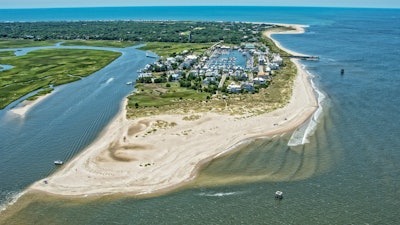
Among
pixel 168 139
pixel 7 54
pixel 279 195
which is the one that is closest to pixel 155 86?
pixel 168 139

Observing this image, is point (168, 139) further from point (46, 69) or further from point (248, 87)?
point (46, 69)

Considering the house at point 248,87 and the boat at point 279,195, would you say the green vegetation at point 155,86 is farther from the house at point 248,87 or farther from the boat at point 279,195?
the boat at point 279,195

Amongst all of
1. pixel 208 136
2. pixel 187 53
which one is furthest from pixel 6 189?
pixel 187 53

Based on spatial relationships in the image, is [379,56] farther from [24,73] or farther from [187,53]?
[24,73]

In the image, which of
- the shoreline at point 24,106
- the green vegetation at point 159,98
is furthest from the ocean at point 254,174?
the green vegetation at point 159,98

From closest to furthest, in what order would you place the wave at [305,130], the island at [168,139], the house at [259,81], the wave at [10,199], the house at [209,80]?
1. the wave at [10,199]
2. the island at [168,139]
3. the wave at [305,130]
4. the house at [259,81]
5. the house at [209,80]

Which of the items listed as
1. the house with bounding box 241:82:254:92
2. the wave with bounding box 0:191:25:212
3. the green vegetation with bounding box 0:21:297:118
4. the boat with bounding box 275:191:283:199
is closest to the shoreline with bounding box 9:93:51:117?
the green vegetation with bounding box 0:21:297:118

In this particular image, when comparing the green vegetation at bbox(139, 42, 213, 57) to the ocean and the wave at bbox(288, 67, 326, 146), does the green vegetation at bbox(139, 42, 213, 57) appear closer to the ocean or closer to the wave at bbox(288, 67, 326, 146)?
the ocean
